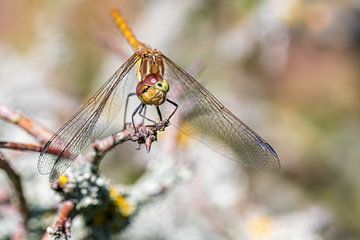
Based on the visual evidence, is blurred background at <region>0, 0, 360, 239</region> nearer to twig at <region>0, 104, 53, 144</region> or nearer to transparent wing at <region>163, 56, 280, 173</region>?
transparent wing at <region>163, 56, 280, 173</region>

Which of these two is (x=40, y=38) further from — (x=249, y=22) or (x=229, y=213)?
(x=229, y=213)

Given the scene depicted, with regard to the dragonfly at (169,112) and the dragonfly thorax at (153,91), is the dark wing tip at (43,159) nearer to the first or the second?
the dragonfly at (169,112)

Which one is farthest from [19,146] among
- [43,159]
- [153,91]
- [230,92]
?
[230,92]

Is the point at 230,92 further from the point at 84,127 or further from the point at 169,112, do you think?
the point at 84,127

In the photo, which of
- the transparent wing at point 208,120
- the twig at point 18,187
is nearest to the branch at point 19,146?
the twig at point 18,187

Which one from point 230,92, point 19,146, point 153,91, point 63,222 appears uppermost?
point 230,92

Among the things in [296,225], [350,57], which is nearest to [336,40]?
[350,57]
